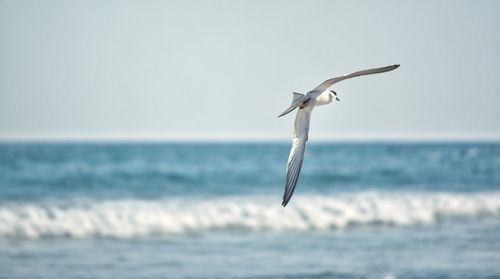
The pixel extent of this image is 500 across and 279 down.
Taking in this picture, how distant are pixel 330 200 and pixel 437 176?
8.11 metres

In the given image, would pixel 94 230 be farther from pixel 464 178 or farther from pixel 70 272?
pixel 464 178

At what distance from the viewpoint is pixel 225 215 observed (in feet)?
42.8

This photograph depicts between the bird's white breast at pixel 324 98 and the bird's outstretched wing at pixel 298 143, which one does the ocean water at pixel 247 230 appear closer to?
the bird's outstretched wing at pixel 298 143

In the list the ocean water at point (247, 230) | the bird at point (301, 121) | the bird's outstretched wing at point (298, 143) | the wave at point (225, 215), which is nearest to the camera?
the bird at point (301, 121)

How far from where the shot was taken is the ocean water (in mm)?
9328

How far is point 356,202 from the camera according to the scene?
14.9m

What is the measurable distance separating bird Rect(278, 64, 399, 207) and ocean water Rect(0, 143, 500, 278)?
3708 mm

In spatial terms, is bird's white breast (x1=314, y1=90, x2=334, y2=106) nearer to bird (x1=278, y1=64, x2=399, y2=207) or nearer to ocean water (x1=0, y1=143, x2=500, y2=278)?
bird (x1=278, y1=64, x2=399, y2=207)

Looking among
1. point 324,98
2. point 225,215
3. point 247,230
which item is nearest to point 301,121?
point 324,98

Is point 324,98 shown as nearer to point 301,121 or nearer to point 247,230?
point 301,121

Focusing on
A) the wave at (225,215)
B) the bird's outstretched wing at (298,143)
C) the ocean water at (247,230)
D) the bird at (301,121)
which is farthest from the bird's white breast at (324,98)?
the wave at (225,215)

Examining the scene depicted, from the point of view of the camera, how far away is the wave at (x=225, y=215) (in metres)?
12.1

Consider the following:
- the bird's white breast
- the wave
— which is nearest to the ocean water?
the wave

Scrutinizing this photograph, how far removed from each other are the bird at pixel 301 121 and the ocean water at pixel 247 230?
12.2ft
